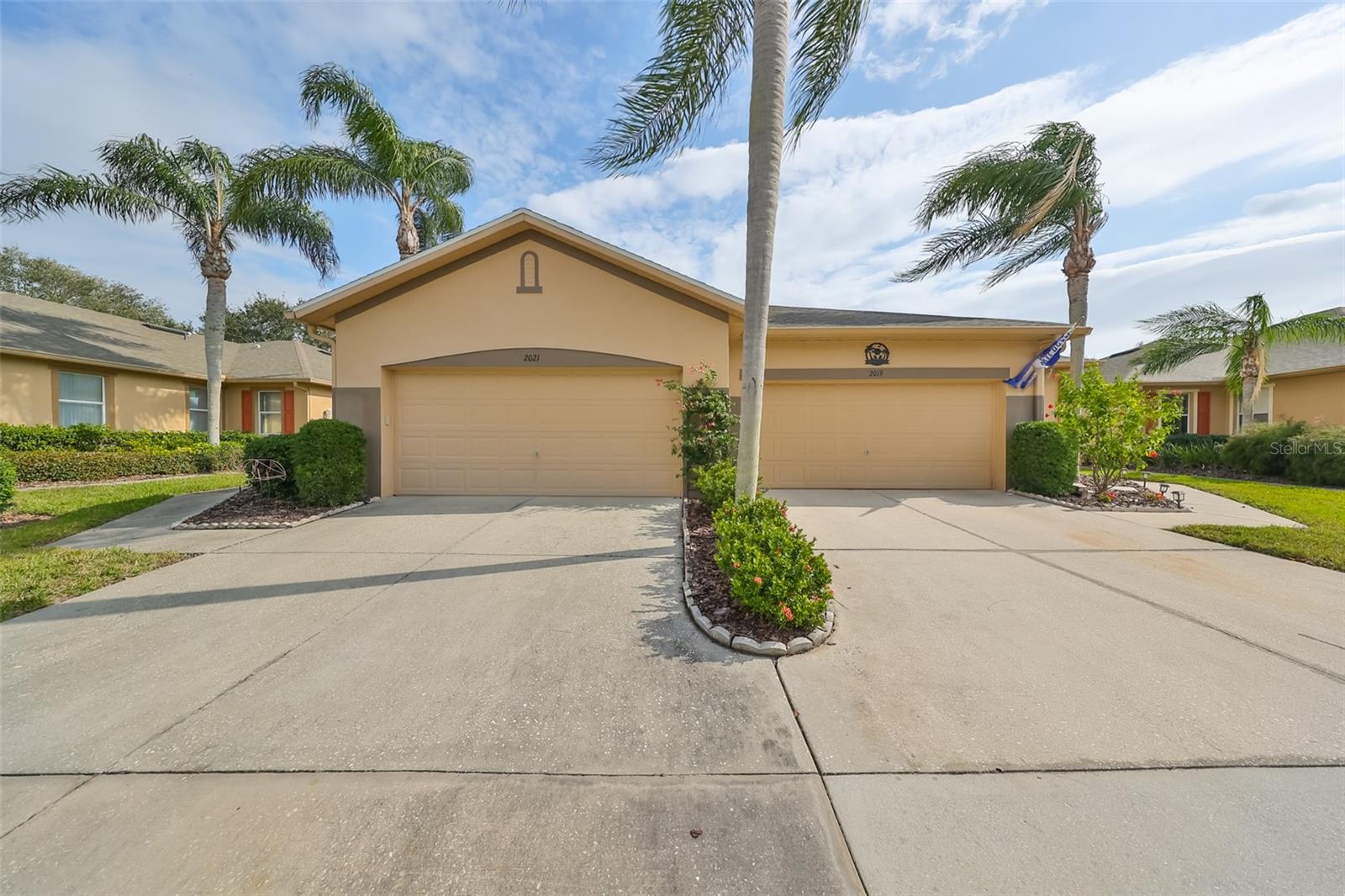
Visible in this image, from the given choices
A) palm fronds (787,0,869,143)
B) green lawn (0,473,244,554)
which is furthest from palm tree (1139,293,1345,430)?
green lawn (0,473,244,554)

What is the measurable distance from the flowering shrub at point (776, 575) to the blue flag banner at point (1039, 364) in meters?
8.19

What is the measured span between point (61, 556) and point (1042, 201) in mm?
17623

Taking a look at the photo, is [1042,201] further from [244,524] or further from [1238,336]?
[244,524]

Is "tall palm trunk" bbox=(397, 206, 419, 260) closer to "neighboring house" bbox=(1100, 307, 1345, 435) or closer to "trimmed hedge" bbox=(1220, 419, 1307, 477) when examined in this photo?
Answer: "neighboring house" bbox=(1100, 307, 1345, 435)

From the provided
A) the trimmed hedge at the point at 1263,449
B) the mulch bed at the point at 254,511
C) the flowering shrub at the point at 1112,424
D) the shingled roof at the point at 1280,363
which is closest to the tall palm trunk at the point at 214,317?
the mulch bed at the point at 254,511

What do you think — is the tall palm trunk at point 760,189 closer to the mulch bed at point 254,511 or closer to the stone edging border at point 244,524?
the stone edging border at point 244,524

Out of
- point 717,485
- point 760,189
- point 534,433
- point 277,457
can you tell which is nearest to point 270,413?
point 277,457

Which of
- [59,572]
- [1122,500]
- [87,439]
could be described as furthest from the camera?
[87,439]

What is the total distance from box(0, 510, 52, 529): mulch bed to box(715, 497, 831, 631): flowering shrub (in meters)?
10.2

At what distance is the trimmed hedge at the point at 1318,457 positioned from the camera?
429 inches

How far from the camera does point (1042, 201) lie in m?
11.1

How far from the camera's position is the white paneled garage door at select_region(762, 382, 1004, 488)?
10.3 metres

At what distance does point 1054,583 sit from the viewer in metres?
4.75

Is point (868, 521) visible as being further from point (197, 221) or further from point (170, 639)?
point (197, 221)
